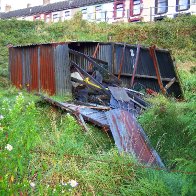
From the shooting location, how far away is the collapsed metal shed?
41.9 ft

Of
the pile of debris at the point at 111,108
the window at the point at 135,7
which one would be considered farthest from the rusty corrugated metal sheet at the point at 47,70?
the window at the point at 135,7

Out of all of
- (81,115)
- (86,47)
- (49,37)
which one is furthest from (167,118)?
(49,37)

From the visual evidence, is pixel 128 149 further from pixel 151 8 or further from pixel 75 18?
pixel 151 8

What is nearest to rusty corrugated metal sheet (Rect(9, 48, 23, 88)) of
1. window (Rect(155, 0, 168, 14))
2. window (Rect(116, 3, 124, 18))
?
window (Rect(155, 0, 168, 14))

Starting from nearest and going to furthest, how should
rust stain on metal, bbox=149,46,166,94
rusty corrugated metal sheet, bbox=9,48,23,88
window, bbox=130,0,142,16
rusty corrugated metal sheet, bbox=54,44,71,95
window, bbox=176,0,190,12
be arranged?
rusty corrugated metal sheet, bbox=54,44,71,95 < rust stain on metal, bbox=149,46,166,94 < rusty corrugated metal sheet, bbox=9,48,23,88 < window, bbox=176,0,190,12 < window, bbox=130,0,142,16

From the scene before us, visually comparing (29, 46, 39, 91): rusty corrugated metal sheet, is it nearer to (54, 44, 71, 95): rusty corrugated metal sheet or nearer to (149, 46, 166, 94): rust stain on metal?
(54, 44, 71, 95): rusty corrugated metal sheet

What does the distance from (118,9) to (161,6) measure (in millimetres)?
4945

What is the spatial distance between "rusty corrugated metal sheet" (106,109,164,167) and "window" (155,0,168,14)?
74.5ft

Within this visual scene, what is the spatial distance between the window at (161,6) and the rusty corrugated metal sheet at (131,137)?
22710 millimetres

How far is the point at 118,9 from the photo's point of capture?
1305 inches

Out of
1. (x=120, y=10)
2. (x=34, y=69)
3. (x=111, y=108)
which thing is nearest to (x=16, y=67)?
(x=34, y=69)

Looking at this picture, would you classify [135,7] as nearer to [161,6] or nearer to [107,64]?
[161,6]

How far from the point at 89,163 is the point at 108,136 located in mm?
2499

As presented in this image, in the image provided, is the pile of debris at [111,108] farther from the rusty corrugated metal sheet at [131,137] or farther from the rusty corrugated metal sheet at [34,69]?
the rusty corrugated metal sheet at [34,69]
